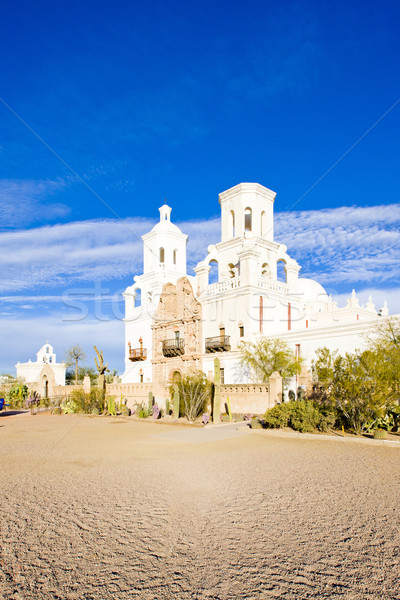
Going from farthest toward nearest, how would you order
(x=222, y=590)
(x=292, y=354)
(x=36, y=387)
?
(x=36, y=387), (x=292, y=354), (x=222, y=590)

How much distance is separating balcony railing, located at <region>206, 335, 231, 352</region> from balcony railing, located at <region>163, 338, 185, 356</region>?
7.22 feet

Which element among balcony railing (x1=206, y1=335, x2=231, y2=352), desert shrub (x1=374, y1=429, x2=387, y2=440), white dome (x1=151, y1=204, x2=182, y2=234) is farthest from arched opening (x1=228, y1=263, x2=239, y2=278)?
desert shrub (x1=374, y1=429, x2=387, y2=440)

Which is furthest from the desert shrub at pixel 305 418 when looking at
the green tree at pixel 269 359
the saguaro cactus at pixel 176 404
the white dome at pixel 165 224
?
the white dome at pixel 165 224

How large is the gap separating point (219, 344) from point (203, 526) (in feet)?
66.6

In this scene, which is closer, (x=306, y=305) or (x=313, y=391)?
(x=313, y=391)

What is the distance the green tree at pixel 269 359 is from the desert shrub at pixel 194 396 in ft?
11.3

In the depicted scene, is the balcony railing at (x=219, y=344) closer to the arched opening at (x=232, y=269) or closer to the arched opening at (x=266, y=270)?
the arched opening at (x=232, y=269)

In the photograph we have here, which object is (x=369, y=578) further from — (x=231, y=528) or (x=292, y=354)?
(x=292, y=354)

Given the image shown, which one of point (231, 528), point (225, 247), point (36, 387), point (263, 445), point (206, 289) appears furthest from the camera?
point (36, 387)

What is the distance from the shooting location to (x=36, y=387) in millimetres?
37938

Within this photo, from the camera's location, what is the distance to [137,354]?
106 ft

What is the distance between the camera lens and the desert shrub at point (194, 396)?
19.4m

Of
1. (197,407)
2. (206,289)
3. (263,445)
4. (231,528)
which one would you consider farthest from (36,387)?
(231,528)

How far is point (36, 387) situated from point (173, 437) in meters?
28.5
